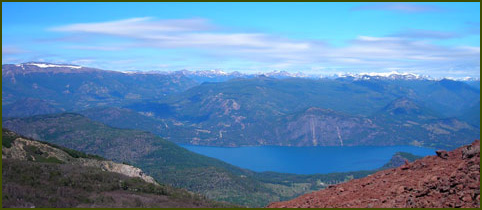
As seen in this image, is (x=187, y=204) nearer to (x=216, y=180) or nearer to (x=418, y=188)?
(x=418, y=188)

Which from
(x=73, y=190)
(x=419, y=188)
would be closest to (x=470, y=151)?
(x=419, y=188)

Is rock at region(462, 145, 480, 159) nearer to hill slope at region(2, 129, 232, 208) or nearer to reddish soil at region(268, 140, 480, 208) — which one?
reddish soil at region(268, 140, 480, 208)

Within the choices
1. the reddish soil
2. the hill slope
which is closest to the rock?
the reddish soil

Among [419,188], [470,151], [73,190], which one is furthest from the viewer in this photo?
[73,190]

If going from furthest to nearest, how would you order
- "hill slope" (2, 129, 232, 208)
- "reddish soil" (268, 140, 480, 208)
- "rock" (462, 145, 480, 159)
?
"hill slope" (2, 129, 232, 208)
"rock" (462, 145, 480, 159)
"reddish soil" (268, 140, 480, 208)

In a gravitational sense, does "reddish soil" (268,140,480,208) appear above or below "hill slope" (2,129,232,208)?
above

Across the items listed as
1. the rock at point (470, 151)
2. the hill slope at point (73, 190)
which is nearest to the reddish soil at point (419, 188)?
the rock at point (470, 151)

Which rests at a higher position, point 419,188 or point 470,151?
point 470,151

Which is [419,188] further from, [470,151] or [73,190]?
[73,190]

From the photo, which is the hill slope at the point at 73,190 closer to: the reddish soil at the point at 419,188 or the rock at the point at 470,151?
the reddish soil at the point at 419,188
